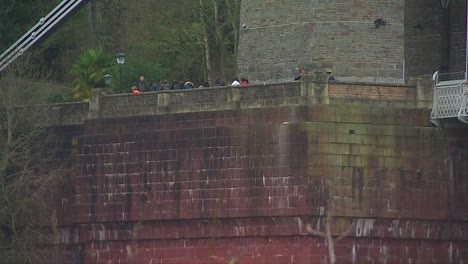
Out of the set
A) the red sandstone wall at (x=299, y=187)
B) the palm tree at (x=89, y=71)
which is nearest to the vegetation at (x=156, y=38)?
the palm tree at (x=89, y=71)

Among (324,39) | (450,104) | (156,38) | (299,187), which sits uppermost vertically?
(156,38)

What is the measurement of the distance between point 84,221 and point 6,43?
726 inches

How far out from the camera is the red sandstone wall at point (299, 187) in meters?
57.8

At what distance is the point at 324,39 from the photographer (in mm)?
61156

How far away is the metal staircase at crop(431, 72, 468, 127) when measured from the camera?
5781 centimetres

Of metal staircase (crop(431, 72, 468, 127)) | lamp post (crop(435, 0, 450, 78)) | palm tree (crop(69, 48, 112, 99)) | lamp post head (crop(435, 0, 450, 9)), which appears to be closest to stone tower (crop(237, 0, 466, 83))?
lamp post (crop(435, 0, 450, 78))

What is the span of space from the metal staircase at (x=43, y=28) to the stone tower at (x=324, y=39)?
8.69m

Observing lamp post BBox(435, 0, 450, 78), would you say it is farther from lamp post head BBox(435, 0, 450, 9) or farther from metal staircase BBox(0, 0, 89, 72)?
metal staircase BBox(0, 0, 89, 72)

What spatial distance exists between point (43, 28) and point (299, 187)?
639 inches

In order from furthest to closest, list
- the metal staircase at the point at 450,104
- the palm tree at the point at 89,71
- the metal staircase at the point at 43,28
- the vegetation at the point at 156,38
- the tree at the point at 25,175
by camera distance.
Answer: the vegetation at the point at 156,38 < the palm tree at the point at 89,71 < the metal staircase at the point at 43,28 < the tree at the point at 25,175 < the metal staircase at the point at 450,104

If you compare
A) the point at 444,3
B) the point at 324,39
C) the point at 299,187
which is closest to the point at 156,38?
the point at 444,3

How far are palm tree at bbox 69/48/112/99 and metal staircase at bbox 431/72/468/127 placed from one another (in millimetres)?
19022

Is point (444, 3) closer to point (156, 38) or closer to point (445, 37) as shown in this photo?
point (445, 37)

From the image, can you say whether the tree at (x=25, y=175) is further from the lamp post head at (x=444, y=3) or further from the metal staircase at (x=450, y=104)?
the lamp post head at (x=444, y=3)
